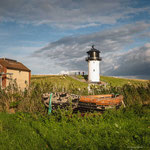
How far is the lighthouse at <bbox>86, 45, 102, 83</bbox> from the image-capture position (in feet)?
157

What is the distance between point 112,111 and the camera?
700cm

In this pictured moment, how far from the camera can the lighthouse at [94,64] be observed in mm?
47812

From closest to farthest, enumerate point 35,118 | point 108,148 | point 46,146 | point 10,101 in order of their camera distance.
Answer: point 108,148, point 46,146, point 35,118, point 10,101

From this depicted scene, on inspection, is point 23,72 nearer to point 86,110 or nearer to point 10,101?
point 10,101

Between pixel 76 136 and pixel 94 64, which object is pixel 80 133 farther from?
pixel 94 64

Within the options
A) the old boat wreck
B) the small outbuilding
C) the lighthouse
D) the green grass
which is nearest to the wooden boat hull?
the old boat wreck

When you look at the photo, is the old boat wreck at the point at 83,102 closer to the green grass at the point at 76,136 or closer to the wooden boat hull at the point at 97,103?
the wooden boat hull at the point at 97,103

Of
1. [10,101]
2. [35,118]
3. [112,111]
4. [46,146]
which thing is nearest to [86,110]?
[112,111]

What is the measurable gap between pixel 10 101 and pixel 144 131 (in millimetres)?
8336

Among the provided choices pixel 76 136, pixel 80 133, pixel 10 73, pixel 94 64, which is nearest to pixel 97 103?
pixel 80 133

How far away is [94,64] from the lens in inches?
1884

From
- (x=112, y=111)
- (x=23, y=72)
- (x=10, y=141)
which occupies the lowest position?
(x=10, y=141)

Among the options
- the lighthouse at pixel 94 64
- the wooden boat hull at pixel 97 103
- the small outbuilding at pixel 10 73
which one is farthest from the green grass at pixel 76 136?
the lighthouse at pixel 94 64

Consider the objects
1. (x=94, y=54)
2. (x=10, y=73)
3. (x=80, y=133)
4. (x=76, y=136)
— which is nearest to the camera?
(x=76, y=136)
